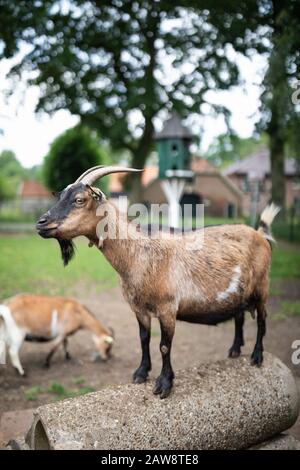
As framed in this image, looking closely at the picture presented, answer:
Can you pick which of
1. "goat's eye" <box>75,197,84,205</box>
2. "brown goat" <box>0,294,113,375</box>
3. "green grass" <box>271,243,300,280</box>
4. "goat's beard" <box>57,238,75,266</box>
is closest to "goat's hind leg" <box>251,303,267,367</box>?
"goat's beard" <box>57,238,75,266</box>

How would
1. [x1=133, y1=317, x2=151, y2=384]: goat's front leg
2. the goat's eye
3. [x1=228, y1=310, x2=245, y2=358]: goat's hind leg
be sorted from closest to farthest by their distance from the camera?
the goat's eye
[x1=133, y1=317, x2=151, y2=384]: goat's front leg
[x1=228, y1=310, x2=245, y2=358]: goat's hind leg

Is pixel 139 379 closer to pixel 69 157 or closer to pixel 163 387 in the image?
pixel 163 387

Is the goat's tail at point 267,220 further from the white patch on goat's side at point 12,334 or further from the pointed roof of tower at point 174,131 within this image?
the pointed roof of tower at point 174,131

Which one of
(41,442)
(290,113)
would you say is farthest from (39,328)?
(290,113)

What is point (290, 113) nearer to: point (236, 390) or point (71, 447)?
point (236, 390)

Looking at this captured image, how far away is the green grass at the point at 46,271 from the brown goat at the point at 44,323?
177 inches

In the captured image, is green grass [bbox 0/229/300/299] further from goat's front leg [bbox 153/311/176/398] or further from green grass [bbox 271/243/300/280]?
goat's front leg [bbox 153/311/176/398]

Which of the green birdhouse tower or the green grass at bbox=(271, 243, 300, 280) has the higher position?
the green birdhouse tower

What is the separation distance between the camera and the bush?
1270 inches

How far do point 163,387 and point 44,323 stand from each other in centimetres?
395

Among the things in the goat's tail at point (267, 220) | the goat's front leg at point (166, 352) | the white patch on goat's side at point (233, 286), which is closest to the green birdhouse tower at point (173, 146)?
the goat's tail at point (267, 220)

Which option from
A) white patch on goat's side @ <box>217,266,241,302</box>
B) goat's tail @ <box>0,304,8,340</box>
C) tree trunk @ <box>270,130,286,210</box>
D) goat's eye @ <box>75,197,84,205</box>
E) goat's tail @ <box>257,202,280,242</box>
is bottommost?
goat's tail @ <box>0,304,8,340</box>

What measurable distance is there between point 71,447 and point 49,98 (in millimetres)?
23114

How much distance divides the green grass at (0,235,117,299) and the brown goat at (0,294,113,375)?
4.49 meters
